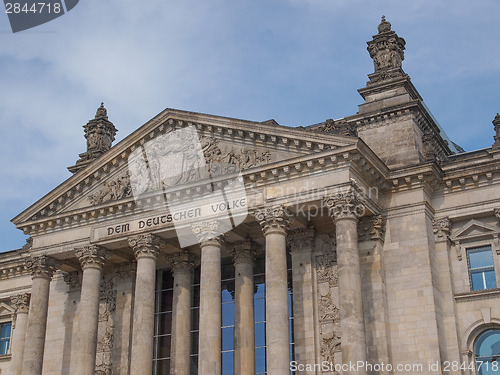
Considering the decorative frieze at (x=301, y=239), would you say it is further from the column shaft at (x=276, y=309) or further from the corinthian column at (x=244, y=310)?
the column shaft at (x=276, y=309)

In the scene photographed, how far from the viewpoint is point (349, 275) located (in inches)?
1036

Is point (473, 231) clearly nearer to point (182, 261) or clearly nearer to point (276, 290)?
point (276, 290)

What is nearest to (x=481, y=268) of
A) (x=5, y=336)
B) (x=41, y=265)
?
(x=41, y=265)

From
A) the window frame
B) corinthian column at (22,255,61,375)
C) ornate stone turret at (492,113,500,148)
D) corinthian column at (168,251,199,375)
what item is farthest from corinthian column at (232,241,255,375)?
ornate stone turret at (492,113,500,148)

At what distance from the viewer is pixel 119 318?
33.7m

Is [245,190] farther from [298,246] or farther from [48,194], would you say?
[48,194]

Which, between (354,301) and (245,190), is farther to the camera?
(245,190)

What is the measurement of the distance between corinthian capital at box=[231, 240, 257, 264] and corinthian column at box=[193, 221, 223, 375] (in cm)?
180

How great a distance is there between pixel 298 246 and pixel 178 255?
5880 mm

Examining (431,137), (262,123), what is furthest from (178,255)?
(431,137)

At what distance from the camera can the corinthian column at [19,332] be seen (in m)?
37.3

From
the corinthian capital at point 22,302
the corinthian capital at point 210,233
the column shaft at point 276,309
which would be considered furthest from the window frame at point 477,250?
the corinthian capital at point 22,302

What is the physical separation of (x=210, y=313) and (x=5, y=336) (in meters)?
17.0

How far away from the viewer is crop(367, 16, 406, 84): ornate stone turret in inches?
1302
